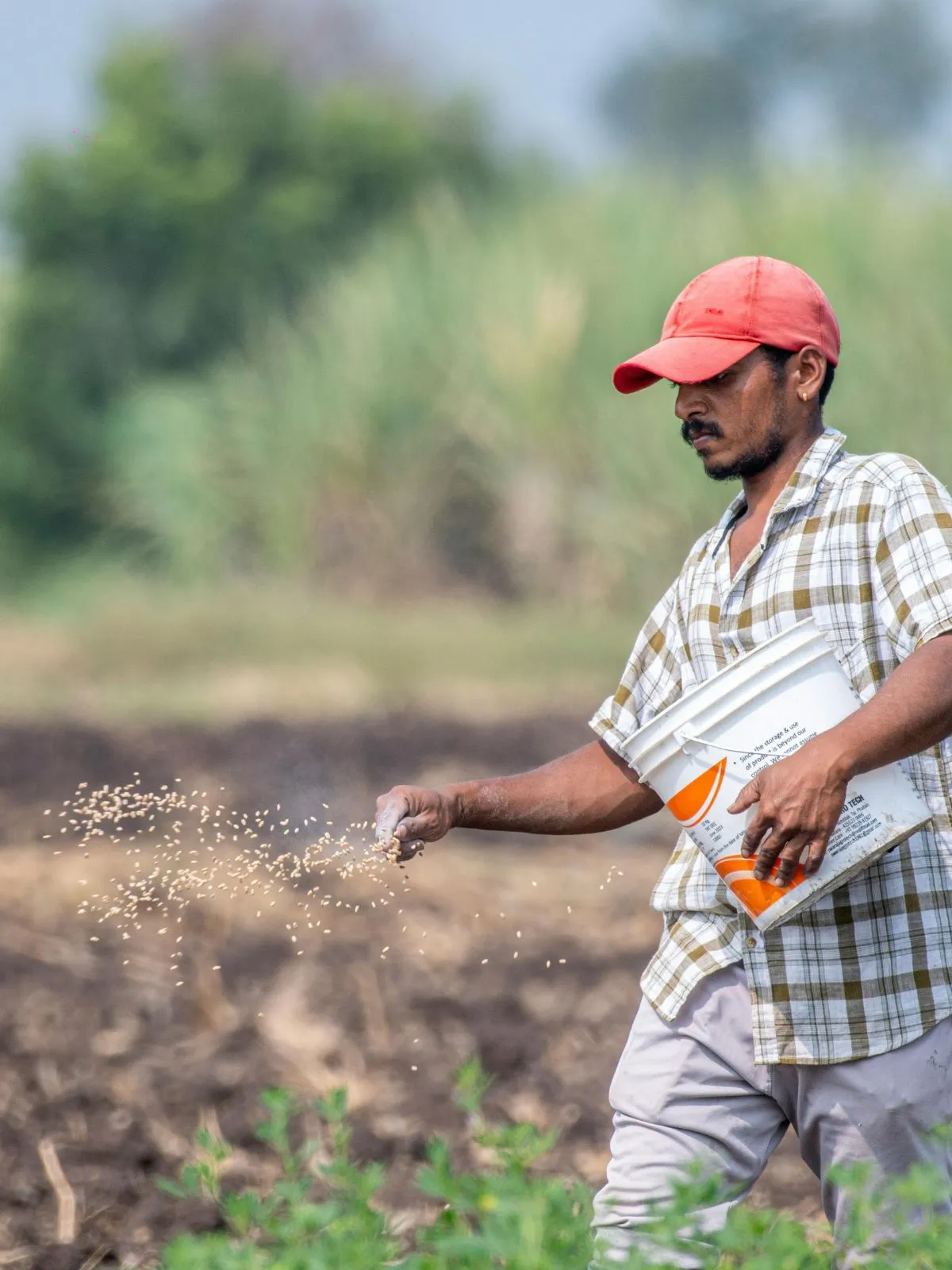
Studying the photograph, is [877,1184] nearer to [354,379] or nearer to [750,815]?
[750,815]

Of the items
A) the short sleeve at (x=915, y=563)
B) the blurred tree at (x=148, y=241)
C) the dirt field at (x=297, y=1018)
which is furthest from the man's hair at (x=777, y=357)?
the blurred tree at (x=148, y=241)

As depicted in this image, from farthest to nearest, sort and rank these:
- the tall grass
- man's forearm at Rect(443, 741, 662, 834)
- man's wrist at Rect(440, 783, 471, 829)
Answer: the tall grass < man's forearm at Rect(443, 741, 662, 834) < man's wrist at Rect(440, 783, 471, 829)

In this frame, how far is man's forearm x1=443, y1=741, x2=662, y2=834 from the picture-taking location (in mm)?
2961

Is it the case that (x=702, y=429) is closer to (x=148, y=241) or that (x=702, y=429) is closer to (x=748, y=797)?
(x=748, y=797)

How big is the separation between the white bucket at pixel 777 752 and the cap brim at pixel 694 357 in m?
0.44

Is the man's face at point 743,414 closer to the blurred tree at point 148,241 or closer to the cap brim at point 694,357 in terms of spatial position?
the cap brim at point 694,357

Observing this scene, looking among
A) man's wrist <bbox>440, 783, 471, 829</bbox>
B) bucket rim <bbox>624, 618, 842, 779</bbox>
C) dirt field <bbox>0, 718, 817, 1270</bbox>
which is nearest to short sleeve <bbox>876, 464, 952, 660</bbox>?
bucket rim <bbox>624, 618, 842, 779</bbox>

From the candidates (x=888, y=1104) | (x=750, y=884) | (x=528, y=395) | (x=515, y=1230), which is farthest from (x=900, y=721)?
(x=528, y=395)

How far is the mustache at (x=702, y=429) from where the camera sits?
2.79 m

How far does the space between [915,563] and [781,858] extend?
44 centimetres

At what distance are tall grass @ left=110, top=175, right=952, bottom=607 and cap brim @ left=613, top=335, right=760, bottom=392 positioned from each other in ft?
35.7

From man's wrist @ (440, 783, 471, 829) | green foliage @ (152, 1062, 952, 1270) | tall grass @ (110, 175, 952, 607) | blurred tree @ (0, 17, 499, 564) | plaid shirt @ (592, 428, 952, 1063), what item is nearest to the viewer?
green foliage @ (152, 1062, 952, 1270)

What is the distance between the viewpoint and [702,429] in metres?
2.80

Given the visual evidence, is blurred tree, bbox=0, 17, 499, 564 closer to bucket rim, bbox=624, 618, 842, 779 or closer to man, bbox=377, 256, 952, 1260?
man, bbox=377, 256, 952, 1260
